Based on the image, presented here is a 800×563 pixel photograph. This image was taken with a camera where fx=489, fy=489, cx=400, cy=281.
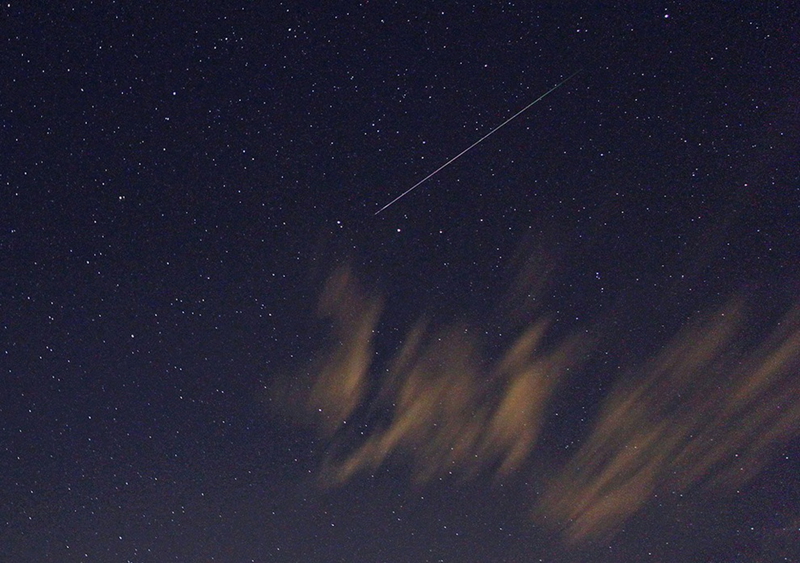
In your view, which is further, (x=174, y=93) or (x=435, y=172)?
(x=435, y=172)

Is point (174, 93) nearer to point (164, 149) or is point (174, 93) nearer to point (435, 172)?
point (164, 149)

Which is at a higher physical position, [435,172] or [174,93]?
[174,93]

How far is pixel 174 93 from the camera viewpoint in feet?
4.25

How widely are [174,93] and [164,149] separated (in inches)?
6.1

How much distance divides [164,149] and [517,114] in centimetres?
97

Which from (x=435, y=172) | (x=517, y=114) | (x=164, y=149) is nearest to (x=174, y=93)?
(x=164, y=149)

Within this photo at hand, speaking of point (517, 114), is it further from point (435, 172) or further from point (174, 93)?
point (174, 93)

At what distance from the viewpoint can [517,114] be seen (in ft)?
4.37

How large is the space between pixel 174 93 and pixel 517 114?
0.92 meters

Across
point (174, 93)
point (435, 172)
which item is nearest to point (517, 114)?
point (435, 172)

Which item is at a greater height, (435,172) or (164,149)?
(164,149)

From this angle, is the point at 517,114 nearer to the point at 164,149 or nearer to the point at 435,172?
the point at 435,172

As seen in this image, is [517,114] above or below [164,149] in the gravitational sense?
below
